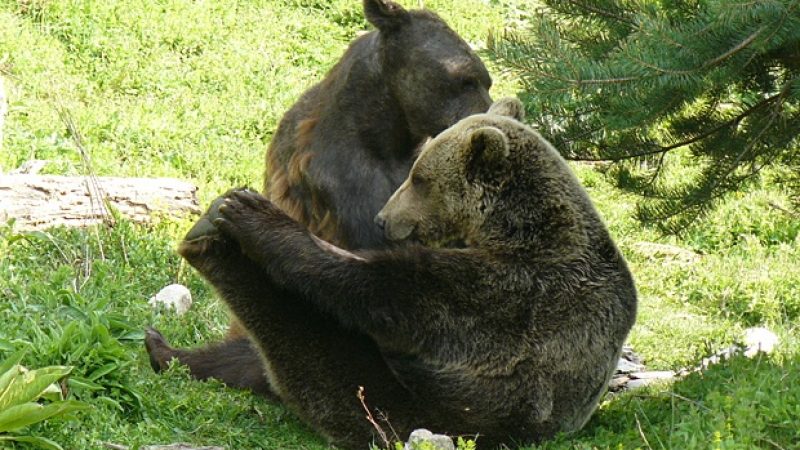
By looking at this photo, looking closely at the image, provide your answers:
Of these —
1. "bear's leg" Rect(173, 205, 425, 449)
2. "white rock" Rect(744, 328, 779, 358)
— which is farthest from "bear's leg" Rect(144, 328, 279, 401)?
"white rock" Rect(744, 328, 779, 358)

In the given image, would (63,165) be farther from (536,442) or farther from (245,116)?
(536,442)

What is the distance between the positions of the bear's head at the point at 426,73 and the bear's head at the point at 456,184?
1188 mm

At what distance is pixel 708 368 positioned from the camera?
602 cm

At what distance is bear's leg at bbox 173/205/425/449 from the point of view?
5637mm

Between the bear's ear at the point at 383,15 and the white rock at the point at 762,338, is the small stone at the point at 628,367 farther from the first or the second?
the bear's ear at the point at 383,15

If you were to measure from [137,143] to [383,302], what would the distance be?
7.14m

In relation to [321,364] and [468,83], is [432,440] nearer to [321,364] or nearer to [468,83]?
[321,364]

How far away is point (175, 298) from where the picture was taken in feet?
26.7

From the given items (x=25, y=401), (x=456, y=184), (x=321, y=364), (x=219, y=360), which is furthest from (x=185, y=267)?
(x=25, y=401)

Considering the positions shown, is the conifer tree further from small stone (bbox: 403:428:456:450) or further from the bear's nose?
small stone (bbox: 403:428:456:450)

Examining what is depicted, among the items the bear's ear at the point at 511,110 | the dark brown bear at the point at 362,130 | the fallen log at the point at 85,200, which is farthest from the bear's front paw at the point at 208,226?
the fallen log at the point at 85,200

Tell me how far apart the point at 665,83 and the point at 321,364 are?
2.35m

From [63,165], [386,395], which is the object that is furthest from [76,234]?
[386,395]

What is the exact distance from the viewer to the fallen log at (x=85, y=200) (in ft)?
29.1
